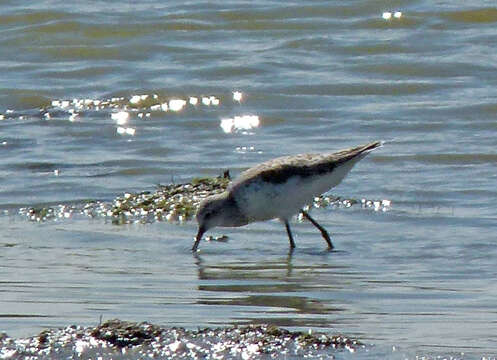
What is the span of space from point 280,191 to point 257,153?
273 cm

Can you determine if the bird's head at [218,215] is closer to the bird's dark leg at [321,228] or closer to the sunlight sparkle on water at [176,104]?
the bird's dark leg at [321,228]

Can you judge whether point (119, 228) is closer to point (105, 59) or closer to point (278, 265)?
point (278, 265)

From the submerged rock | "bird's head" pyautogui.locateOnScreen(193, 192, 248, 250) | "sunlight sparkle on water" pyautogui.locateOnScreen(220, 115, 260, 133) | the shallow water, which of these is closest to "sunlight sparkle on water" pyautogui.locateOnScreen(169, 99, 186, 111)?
the shallow water

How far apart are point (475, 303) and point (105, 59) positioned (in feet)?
30.4

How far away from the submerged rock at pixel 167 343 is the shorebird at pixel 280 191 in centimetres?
303

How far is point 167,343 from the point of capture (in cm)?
483

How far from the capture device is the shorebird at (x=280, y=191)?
8039 mm

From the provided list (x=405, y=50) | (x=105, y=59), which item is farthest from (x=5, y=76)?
(x=405, y=50)

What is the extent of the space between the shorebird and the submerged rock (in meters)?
3.03

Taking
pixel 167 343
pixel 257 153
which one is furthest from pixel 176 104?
pixel 167 343

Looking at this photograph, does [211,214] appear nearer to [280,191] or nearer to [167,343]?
[280,191]

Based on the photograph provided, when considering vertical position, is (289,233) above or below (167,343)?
below

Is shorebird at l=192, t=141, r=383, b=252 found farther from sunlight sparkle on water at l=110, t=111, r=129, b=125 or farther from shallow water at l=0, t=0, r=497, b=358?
sunlight sparkle on water at l=110, t=111, r=129, b=125

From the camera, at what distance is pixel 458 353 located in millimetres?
4812
